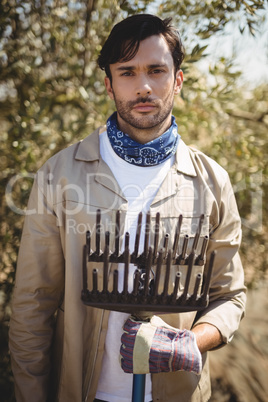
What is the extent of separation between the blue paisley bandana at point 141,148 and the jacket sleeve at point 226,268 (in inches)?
13.6

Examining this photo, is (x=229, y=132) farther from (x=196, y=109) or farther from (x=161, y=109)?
(x=161, y=109)

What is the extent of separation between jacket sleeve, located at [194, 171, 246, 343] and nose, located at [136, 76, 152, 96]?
1.94 ft

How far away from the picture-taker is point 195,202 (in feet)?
6.41

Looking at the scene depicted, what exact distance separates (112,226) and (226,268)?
0.58 metres

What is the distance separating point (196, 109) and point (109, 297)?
2.20 metres

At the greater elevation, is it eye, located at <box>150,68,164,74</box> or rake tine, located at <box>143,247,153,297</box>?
eye, located at <box>150,68,164,74</box>

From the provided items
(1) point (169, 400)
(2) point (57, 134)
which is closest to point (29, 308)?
(1) point (169, 400)

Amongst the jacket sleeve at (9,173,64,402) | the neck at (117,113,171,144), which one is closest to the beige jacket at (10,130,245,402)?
the jacket sleeve at (9,173,64,402)

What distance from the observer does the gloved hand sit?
1.53 metres

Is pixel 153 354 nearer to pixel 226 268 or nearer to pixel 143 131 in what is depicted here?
pixel 226 268

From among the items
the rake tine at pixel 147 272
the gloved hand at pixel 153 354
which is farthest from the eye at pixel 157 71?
the gloved hand at pixel 153 354

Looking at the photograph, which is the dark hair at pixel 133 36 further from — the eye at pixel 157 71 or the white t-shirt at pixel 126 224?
the white t-shirt at pixel 126 224

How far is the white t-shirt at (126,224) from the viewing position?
185cm

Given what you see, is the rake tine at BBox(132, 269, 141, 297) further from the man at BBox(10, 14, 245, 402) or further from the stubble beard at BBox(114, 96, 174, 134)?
the stubble beard at BBox(114, 96, 174, 134)
